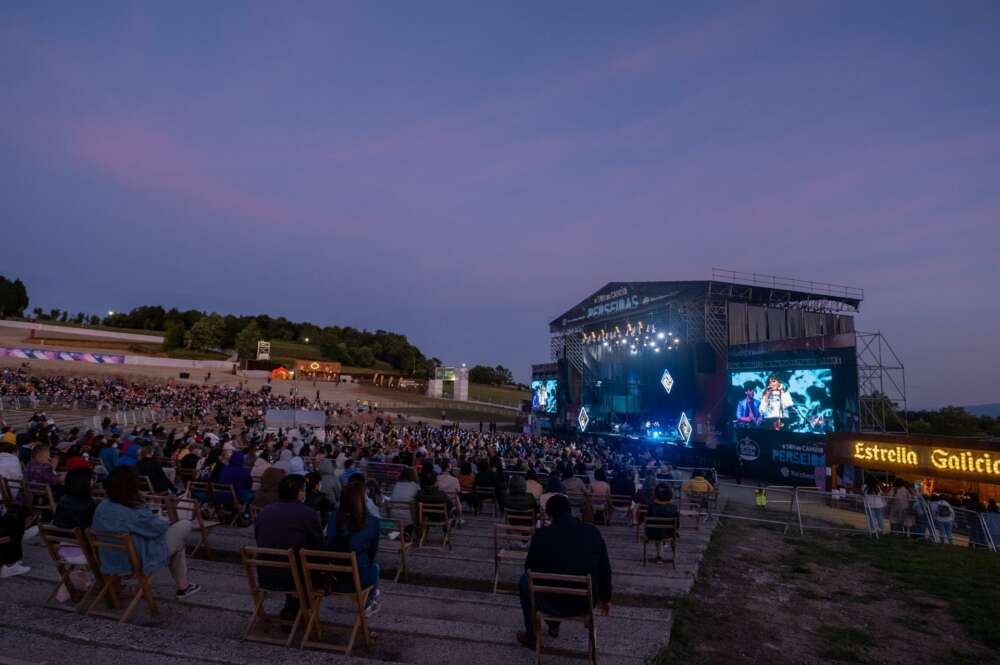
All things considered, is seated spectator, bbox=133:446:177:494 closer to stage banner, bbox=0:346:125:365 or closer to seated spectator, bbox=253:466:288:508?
seated spectator, bbox=253:466:288:508

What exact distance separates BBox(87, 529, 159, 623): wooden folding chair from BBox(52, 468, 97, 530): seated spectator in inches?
22.8

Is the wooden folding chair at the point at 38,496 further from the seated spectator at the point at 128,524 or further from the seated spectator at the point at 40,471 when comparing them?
the seated spectator at the point at 128,524

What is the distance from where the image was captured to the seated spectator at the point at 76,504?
190 inches

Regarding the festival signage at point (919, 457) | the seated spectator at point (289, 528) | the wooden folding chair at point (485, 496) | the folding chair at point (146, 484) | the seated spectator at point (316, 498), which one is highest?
the seated spectator at point (289, 528)

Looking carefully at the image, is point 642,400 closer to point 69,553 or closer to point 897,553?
point 897,553

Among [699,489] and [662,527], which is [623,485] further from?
[662,527]

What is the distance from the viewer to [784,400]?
24.8 meters

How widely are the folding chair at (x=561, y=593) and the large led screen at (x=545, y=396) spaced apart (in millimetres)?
39666

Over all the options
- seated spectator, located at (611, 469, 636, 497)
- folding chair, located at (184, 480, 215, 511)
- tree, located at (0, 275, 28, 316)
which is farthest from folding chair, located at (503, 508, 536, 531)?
tree, located at (0, 275, 28, 316)

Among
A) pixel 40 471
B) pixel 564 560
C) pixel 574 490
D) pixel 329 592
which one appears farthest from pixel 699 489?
pixel 40 471

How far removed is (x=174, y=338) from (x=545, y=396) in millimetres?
64141

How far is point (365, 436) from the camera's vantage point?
25891 millimetres

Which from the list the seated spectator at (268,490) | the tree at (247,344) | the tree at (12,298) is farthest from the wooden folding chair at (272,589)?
the tree at (12,298)

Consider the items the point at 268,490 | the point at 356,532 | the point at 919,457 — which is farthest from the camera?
the point at 919,457
